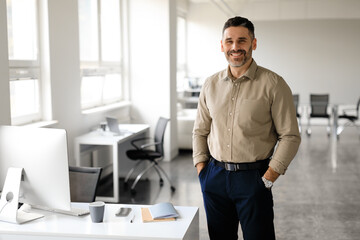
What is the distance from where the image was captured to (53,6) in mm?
5809

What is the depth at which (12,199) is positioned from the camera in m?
2.88

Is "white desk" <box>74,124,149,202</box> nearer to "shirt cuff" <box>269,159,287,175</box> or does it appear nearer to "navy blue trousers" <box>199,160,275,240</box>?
"navy blue trousers" <box>199,160,275,240</box>

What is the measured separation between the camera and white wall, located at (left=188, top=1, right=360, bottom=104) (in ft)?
47.7

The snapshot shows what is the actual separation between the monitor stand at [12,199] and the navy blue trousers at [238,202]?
1078 mm

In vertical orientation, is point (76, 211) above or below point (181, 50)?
below

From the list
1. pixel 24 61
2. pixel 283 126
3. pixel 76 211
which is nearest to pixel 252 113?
pixel 283 126

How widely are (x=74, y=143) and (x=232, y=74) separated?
3.65 m

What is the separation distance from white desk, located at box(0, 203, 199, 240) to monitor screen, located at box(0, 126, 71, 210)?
4.9 inches

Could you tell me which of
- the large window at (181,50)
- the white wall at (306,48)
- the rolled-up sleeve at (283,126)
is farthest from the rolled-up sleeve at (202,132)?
the white wall at (306,48)

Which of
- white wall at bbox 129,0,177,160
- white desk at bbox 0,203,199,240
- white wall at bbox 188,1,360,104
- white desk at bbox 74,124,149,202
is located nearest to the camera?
white desk at bbox 0,203,199,240

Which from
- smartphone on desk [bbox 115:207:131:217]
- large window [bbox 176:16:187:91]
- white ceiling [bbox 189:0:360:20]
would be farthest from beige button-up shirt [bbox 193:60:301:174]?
white ceiling [bbox 189:0:360:20]

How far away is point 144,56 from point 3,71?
4.51 meters

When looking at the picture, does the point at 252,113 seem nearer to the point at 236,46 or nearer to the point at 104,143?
A: the point at 236,46

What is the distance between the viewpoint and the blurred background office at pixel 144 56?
5.67m
